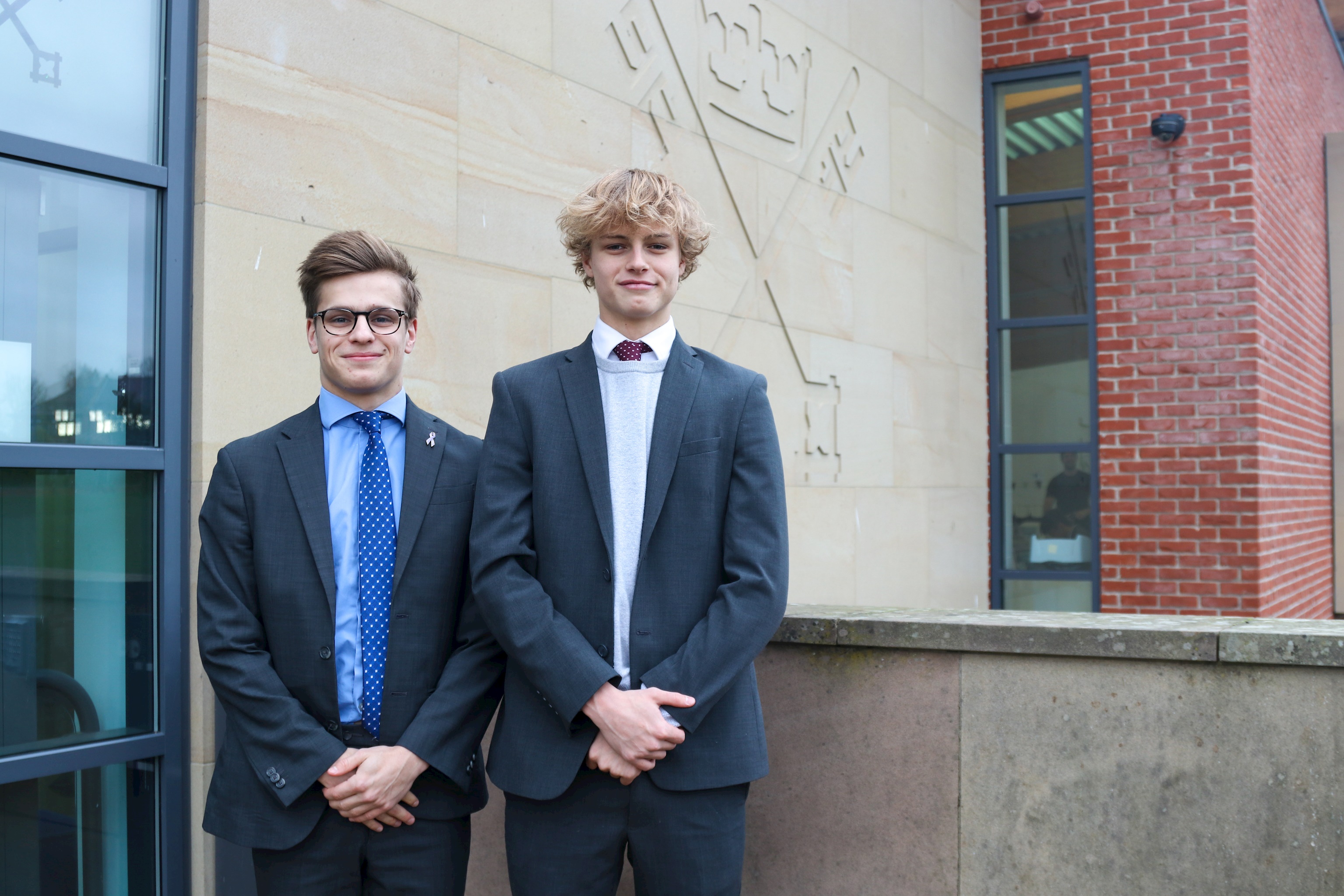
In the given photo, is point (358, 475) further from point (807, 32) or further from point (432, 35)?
point (807, 32)

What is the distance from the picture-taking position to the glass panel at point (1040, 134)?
288 inches

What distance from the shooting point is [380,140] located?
3393 millimetres

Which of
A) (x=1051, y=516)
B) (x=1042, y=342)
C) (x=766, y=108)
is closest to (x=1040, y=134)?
(x=1042, y=342)

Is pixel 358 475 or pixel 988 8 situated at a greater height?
pixel 988 8

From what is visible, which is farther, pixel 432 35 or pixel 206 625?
pixel 432 35

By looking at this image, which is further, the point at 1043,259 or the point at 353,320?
the point at 1043,259

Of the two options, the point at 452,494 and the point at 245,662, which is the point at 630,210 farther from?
the point at 245,662

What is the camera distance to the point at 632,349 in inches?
81.0

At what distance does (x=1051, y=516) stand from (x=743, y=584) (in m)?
5.89

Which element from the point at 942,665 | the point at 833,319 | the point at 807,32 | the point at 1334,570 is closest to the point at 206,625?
the point at 942,665

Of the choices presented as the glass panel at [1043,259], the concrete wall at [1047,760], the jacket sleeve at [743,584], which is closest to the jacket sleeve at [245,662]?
the jacket sleeve at [743,584]

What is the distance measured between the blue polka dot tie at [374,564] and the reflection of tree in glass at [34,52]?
1.27 m

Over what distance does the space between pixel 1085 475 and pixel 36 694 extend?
6.30 meters

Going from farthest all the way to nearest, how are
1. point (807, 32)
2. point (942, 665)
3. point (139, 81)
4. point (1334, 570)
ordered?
point (1334, 570)
point (807, 32)
point (139, 81)
point (942, 665)
